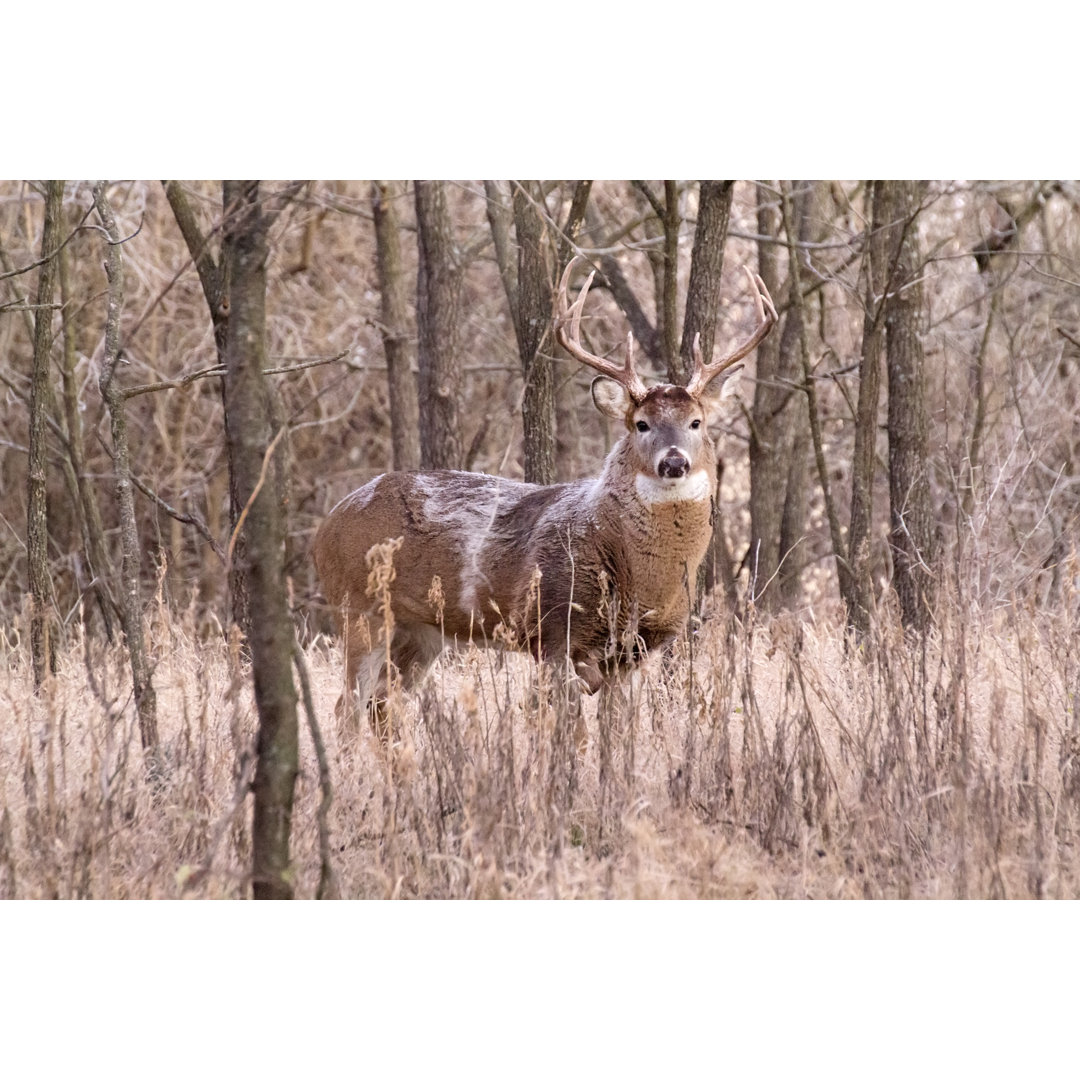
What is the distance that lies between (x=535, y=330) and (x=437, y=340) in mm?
1245

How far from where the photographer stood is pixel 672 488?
6156 millimetres

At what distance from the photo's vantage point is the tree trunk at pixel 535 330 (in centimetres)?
780

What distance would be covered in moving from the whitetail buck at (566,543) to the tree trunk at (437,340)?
2147mm

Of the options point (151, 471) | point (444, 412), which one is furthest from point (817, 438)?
point (151, 471)

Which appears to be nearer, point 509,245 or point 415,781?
point 415,781

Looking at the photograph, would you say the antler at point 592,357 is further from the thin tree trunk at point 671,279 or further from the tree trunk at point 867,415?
the tree trunk at point 867,415

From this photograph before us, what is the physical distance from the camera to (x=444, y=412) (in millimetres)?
8922

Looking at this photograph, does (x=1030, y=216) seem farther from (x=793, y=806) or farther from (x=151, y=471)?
(x=151, y=471)

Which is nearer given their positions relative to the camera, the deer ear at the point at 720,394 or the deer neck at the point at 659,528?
the deer neck at the point at 659,528

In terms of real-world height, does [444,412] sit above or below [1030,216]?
below

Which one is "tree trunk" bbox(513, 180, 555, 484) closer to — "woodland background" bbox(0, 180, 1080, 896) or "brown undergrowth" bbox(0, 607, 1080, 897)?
"woodland background" bbox(0, 180, 1080, 896)

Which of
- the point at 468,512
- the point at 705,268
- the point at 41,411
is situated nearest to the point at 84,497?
the point at 41,411

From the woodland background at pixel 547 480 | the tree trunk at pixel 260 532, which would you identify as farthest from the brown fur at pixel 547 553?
the tree trunk at pixel 260 532
